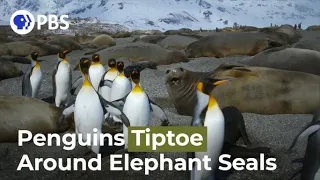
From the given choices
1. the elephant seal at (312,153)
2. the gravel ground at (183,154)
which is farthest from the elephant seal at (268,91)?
the elephant seal at (312,153)

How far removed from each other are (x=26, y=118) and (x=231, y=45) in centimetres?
616

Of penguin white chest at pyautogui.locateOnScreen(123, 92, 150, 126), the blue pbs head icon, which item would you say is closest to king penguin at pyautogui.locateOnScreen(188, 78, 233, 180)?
penguin white chest at pyautogui.locateOnScreen(123, 92, 150, 126)

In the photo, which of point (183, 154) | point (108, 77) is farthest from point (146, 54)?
point (183, 154)

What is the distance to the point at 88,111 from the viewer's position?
3836mm

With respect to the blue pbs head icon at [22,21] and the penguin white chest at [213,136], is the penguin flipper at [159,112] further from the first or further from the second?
the blue pbs head icon at [22,21]

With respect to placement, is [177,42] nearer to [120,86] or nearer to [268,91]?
[268,91]

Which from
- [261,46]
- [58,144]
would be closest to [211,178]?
[58,144]

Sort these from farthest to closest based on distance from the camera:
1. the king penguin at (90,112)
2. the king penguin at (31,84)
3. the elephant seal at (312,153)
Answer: the king penguin at (31,84) → the king penguin at (90,112) → the elephant seal at (312,153)

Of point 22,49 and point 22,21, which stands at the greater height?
point 22,21

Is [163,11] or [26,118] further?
[163,11]

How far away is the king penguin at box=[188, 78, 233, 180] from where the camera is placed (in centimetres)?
294

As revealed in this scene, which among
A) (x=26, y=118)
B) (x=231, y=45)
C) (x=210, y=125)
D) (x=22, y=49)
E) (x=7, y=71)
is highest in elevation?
(x=231, y=45)

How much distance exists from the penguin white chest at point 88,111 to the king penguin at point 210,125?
1171 mm

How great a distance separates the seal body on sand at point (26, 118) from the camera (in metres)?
4.36
